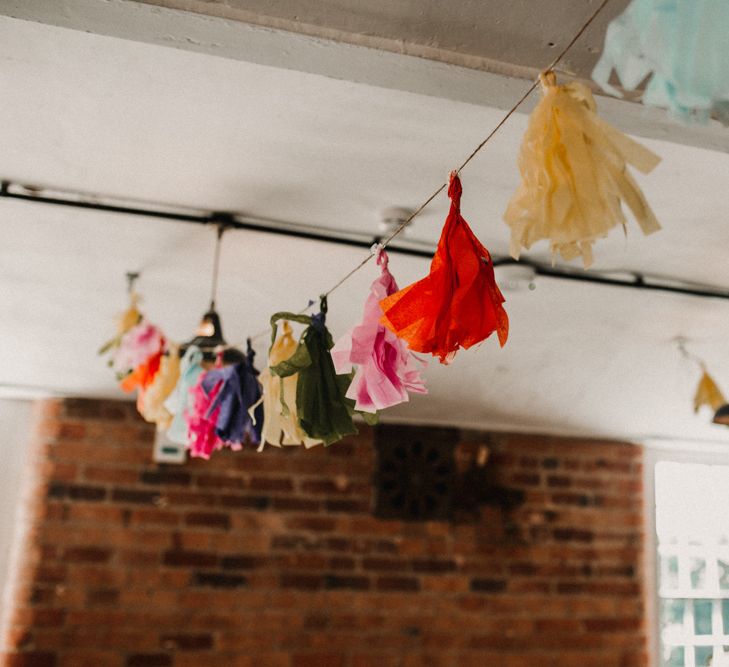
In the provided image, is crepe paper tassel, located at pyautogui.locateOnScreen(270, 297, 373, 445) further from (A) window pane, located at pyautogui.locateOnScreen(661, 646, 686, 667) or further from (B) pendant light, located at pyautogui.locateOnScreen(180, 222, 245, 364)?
(A) window pane, located at pyautogui.locateOnScreen(661, 646, 686, 667)

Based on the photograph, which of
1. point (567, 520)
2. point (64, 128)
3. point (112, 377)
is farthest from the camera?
point (567, 520)

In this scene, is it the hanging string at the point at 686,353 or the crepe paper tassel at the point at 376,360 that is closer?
the crepe paper tassel at the point at 376,360

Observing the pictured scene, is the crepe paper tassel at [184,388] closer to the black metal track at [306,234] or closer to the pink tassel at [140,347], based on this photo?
the pink tassel at [140,347]

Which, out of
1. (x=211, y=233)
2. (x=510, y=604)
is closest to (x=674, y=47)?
(x=211, y=233)

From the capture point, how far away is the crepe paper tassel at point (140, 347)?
6.45 ft

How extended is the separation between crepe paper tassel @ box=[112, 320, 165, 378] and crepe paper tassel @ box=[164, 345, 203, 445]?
15 centimetres

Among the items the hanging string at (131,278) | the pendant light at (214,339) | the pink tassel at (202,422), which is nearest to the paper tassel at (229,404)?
the pink tassel at (202,422)

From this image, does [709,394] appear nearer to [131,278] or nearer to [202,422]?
[202,422]

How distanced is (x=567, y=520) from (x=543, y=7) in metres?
2.91

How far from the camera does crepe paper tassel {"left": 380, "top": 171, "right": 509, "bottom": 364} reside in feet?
2.99

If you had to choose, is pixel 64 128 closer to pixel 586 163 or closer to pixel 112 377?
pixel 586 163

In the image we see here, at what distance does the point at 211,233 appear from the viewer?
1948mm

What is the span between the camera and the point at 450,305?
0.91 meters

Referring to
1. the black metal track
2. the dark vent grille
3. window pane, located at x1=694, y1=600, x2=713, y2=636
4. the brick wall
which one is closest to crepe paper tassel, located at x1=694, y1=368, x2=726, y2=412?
the black metal track
